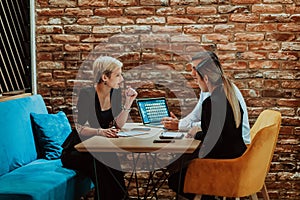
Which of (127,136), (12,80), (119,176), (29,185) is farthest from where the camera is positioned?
(12,80)

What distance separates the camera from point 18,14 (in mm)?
4551

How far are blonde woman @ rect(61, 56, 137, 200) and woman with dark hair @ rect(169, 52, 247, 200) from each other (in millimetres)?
515

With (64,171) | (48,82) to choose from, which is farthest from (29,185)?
(48,82)

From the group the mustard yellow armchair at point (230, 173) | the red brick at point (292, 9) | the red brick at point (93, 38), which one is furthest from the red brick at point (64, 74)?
the red brick at point (292, 9)

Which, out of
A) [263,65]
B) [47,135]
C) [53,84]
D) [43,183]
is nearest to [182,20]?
[263,65]

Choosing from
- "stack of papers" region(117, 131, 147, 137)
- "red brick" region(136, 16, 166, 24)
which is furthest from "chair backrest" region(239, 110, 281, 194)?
"red brick" region(136, 16, 166, 24)

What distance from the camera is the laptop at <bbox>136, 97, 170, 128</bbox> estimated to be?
3964 millimetres

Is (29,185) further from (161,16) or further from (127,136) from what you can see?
(161,16)

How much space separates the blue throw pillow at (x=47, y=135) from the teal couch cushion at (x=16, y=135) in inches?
2.9

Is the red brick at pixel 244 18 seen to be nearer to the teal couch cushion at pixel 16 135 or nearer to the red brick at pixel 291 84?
the red brick at pixel 291 84

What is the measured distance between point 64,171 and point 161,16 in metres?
1.65

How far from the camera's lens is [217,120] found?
3.28 m

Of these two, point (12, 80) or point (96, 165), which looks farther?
point (12, 80)

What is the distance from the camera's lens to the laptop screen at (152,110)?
3.96 metres
